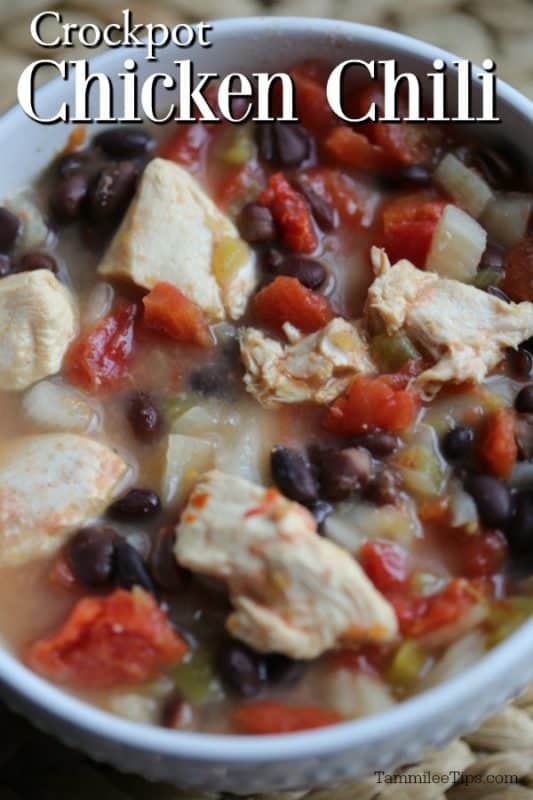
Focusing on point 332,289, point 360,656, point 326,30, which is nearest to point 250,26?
point 326,30

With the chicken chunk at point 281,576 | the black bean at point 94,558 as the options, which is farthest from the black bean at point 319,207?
the black bean at point 94,558

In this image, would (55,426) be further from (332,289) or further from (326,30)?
(326,30)

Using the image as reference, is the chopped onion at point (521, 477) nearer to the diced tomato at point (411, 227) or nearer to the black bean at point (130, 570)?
the diced tomato at point (411, 227)

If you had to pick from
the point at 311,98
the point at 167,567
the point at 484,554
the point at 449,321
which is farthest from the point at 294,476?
the point at 311,98

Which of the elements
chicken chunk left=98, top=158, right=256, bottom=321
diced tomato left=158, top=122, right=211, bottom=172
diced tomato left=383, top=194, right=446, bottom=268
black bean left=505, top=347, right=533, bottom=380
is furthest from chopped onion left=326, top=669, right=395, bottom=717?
diced tomato left=158, top=122, right=211, bottom=172

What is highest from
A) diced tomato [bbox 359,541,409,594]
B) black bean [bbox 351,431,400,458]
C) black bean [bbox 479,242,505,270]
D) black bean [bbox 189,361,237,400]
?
black bean [bbox 479,242,505,270]

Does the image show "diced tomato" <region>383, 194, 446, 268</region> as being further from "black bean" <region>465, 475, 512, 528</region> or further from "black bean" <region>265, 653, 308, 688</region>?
"black bean" <region>265, 653, 308, 688</region>
